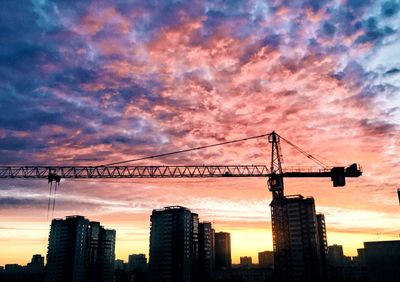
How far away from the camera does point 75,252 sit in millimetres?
154500

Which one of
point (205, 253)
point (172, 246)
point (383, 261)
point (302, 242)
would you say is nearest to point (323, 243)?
point (302, 242)

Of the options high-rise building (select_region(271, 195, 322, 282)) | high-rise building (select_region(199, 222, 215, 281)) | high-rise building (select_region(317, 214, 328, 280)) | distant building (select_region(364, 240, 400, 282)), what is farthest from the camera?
high-rise building (select_region(199, 222, 215, 281))

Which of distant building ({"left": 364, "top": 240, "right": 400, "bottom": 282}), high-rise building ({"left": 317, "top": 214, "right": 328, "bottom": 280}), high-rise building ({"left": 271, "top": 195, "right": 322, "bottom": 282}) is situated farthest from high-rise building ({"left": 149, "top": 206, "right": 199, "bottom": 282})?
distant building ({"left": 364, "top": 240, "right": 400, "bottom": 282})

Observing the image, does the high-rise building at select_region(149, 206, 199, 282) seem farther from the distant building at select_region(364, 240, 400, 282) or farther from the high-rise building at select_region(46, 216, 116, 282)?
the distant building at select_region(364, 240, 400, 282)

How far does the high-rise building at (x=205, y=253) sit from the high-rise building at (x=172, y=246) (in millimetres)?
10815

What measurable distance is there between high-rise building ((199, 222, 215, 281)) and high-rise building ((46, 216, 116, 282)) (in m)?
46.0

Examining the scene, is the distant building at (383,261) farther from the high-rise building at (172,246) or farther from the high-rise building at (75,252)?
the high-rise building at (75,252)

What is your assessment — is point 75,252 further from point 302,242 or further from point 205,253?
point 302,242

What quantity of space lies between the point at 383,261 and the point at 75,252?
11935 centimetres

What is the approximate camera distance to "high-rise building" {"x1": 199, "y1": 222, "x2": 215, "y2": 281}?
16488cm

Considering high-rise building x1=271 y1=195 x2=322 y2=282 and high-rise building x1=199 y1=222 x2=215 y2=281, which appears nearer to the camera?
high-rise building x1=271 y1=195 x2=322 y2=282

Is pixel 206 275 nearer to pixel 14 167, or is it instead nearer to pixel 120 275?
pixel 120 275

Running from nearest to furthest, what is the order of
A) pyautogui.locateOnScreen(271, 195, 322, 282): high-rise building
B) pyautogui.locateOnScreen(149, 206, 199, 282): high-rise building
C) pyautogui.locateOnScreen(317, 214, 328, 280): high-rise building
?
pyautogui.locateOnScreen(271, 195, 322, 282): high-rise building < pyautogui.locateOnScreen(149, 206, 199, 282): high-rise building < pyautogui.locateOnScreen(317, 214, 328, 280): high-rise building

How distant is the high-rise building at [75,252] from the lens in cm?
15288
